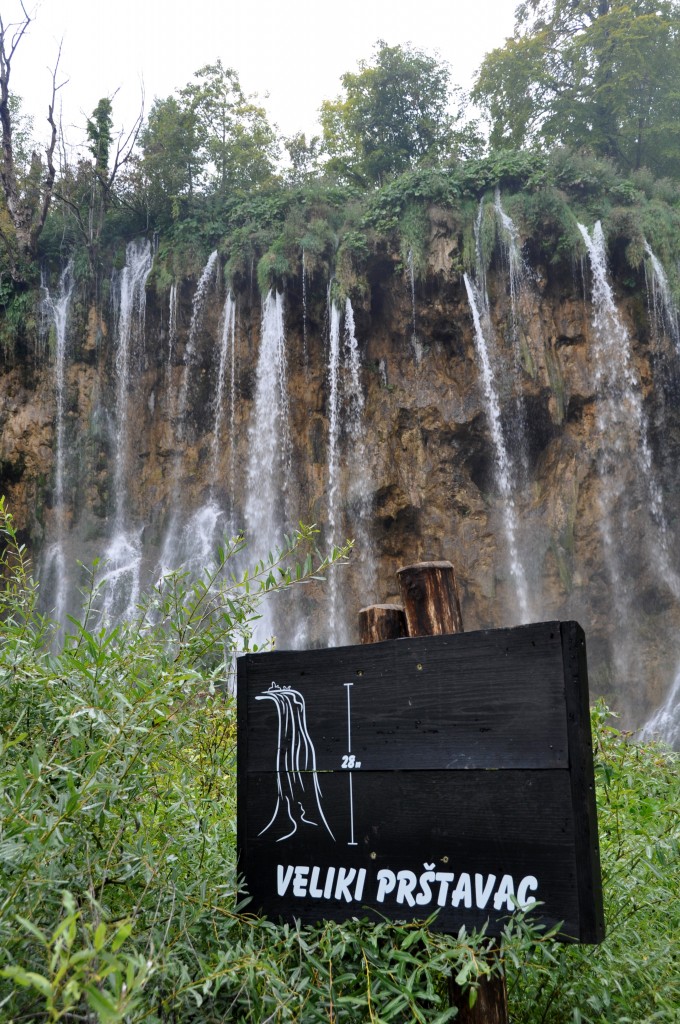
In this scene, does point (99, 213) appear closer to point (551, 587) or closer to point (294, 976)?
point (551, 587)

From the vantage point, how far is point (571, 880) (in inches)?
74.0

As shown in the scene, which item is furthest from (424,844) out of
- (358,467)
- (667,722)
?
(358,467)

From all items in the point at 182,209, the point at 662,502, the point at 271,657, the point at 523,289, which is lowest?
the point at 271,657

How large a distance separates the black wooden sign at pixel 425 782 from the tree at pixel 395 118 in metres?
19.1

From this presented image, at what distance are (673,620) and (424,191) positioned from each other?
8502 millimetres

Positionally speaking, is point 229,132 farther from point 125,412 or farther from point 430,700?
point 430,700

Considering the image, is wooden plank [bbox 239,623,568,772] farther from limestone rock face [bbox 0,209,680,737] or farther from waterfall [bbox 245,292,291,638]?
waterfall [bbox 245,292,291,638]

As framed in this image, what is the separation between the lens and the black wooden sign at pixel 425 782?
76.3 inches

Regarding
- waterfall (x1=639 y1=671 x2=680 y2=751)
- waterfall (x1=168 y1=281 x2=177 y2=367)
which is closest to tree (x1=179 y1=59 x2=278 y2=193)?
waterfall (x1=168 y1=281 x2=177 y2=367)

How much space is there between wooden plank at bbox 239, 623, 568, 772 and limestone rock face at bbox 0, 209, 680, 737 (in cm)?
1113

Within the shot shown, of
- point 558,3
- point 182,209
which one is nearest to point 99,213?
point 182,209

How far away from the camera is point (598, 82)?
17859 millimetres

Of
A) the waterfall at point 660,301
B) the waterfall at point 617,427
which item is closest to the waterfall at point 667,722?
the waterfall at point 617,427

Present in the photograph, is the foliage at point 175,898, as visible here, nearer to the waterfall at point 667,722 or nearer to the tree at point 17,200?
the waterfall at point 667,722
